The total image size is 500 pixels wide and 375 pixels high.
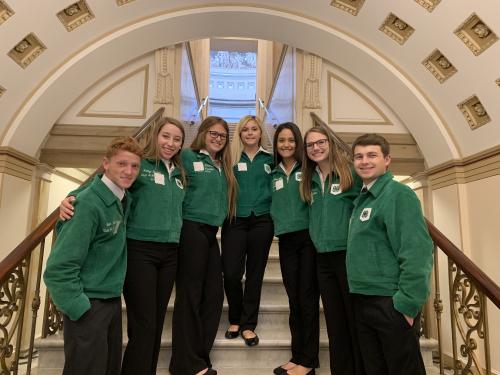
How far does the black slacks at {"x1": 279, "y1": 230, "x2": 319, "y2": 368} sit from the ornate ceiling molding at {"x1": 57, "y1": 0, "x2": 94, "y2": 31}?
3.21 meters

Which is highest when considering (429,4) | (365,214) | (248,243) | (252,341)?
(429,4)

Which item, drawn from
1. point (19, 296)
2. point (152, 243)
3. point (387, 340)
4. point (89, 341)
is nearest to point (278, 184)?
point (152, 243)

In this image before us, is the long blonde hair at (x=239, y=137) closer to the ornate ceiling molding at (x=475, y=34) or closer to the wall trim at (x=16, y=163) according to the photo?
the ornate ceiling molding at (x=475, y=34)

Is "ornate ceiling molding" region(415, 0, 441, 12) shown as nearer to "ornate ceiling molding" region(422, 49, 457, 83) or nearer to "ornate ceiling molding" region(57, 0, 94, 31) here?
"ornate ceiling molding" region(422, 49, 457, 83)

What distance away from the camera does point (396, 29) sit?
3.88 m

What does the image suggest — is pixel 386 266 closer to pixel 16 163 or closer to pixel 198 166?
pixel 198 166

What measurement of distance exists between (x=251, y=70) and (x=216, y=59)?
1.50m

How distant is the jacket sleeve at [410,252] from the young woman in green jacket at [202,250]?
0.96 metres

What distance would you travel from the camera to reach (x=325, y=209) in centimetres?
194

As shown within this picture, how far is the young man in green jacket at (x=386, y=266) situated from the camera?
143cm

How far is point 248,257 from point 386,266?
0.98 metres

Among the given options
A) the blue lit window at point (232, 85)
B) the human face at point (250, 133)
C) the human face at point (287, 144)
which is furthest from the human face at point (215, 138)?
the blue lit window at point (232, 85)

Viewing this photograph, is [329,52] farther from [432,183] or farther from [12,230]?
[12,230]

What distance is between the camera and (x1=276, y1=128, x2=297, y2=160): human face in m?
2.23
